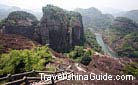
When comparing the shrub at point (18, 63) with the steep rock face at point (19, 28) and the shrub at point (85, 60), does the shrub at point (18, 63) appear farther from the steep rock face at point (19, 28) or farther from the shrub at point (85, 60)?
the steep rock face at point (19, 28)

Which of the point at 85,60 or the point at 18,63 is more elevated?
the point at 18,63

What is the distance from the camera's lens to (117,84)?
1301cm

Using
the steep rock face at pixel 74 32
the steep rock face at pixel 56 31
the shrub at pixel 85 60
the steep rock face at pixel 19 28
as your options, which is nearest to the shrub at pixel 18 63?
the shrub at pixel 85 60

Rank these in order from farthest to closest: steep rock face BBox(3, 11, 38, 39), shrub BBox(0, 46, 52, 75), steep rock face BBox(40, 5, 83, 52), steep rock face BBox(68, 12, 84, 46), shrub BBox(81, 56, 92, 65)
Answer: steep rock face BBox(68, 12, 84, 46)
steep rock face BBox(3, 11, 38, 39)
steep rock face BBox(40, 5, 83, 52)
shrub BBox(81, 56, 92, 65)
shrub BBox(0, 46, 52, 75)

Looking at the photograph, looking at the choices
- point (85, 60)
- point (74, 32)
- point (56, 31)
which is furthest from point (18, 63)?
point (74, 32)

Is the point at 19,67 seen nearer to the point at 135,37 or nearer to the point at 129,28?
the point at 135,37

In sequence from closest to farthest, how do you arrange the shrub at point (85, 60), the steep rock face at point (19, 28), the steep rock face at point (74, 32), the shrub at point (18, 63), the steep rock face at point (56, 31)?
1. the shrub at point (18, 63)
2. the shrub at point (85, 60)
3. the steep rock face at point (56, 31)
4. the steep rock face at point (19, 28)
5. the steep rock face at point (74, 32)

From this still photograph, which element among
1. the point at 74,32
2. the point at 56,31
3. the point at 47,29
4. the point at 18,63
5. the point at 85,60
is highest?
the point at 18,63

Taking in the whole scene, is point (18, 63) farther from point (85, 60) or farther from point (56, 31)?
point (56, 31)

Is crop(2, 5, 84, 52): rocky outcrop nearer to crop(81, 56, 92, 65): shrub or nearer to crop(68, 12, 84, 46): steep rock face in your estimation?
crop(68, 12, 84, 46): steep rock face

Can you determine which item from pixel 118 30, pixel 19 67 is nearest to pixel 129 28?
pixel 118 30

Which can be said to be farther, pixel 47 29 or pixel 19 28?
pixel 19 28

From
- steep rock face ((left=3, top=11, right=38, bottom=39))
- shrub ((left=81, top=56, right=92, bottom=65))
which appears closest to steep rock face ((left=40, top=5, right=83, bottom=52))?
steep rock face ((left=3, top=11, right=38, bottom=39))

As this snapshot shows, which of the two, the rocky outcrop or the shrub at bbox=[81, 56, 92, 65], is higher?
the rocky outcrop
